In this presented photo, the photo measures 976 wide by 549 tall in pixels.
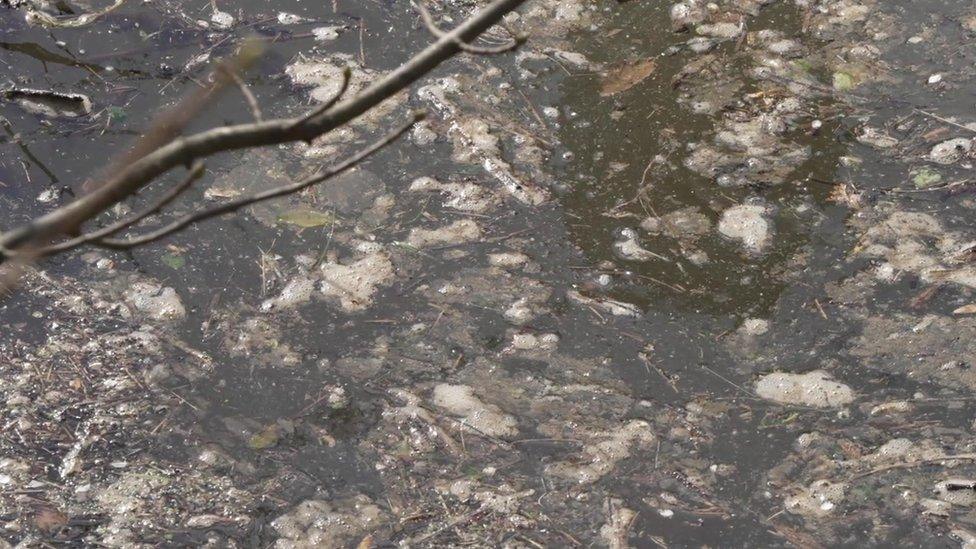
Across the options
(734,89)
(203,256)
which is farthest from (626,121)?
(203,256)

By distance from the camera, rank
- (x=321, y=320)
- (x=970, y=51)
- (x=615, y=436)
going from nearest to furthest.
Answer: (x=615, y=436) < (x=321, y=320) < (x=970, y=51)

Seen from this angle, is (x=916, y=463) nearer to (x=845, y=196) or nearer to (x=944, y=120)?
(x=845, y=196)

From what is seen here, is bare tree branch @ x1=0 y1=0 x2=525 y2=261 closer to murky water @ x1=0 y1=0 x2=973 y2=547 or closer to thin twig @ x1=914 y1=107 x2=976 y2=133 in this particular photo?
murky water @ x1=0 y1=0 x2=973 y2=547

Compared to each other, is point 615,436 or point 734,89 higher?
point 734,89

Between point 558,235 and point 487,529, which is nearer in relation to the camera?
point 487,529

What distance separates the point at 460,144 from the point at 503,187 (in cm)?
23

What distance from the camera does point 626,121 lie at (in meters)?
3.26

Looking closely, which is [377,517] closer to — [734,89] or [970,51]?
[734,89]

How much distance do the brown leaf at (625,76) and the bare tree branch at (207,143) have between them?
2.01m

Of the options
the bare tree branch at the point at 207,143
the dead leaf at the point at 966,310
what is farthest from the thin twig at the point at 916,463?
the bare tree branch at the point at 207,143

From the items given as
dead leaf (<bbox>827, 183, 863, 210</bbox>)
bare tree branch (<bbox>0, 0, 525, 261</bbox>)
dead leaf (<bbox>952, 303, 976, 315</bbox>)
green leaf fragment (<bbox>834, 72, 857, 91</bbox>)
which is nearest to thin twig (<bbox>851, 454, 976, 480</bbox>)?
dead leaf (<bbox>952, 303, 976, 315</bbox>)

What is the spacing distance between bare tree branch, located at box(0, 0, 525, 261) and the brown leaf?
201 centimetres

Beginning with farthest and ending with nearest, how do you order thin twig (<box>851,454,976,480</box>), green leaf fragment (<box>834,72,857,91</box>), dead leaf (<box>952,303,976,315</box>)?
1. green leaf fragment (<box>834,72,857,91</box>)
2. dead leaf (<box>952,303,976,315</box>)
3. thin twig (<box>851,454,976,480</box>)

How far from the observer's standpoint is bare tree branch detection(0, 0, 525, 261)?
43.3 inches
